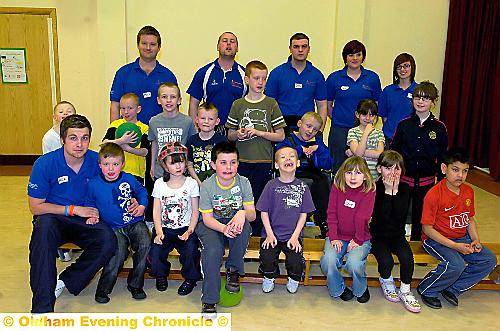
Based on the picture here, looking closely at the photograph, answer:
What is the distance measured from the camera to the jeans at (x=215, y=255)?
327 cm

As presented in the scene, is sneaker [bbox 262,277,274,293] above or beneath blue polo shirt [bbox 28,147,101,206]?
beneath

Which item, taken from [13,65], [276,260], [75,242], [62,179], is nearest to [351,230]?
[276,260]

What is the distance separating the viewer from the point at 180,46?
6.99m

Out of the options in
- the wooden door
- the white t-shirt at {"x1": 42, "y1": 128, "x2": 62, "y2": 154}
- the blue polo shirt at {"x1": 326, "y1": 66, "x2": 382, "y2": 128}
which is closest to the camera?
the white t-shirt at {"x1": 42, "y1": 128, "x2": 62, "y2": 154}

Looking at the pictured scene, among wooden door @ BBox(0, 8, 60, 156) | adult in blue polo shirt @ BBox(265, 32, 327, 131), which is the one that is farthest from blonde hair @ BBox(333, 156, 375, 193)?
wooden door @ BBox(0, 8, 60, 156)

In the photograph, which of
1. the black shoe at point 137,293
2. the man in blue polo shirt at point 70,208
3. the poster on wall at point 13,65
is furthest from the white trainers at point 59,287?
the poster on wall at point 13,65

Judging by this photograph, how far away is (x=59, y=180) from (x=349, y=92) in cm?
258

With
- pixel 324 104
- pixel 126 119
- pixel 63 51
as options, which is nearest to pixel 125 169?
pixel 126 119

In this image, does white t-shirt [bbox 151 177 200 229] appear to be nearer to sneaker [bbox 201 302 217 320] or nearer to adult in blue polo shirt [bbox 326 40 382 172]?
sneaker [bbox 201 302 217 320]

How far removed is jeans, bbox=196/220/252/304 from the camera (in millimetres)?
3273

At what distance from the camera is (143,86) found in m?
4.37

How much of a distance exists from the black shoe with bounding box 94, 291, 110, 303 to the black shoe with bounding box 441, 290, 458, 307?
2275mm

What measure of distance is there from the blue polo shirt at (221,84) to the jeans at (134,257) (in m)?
1.37

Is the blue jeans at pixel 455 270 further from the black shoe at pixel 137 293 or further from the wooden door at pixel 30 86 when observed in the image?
the wooden door at pixel 30 86
